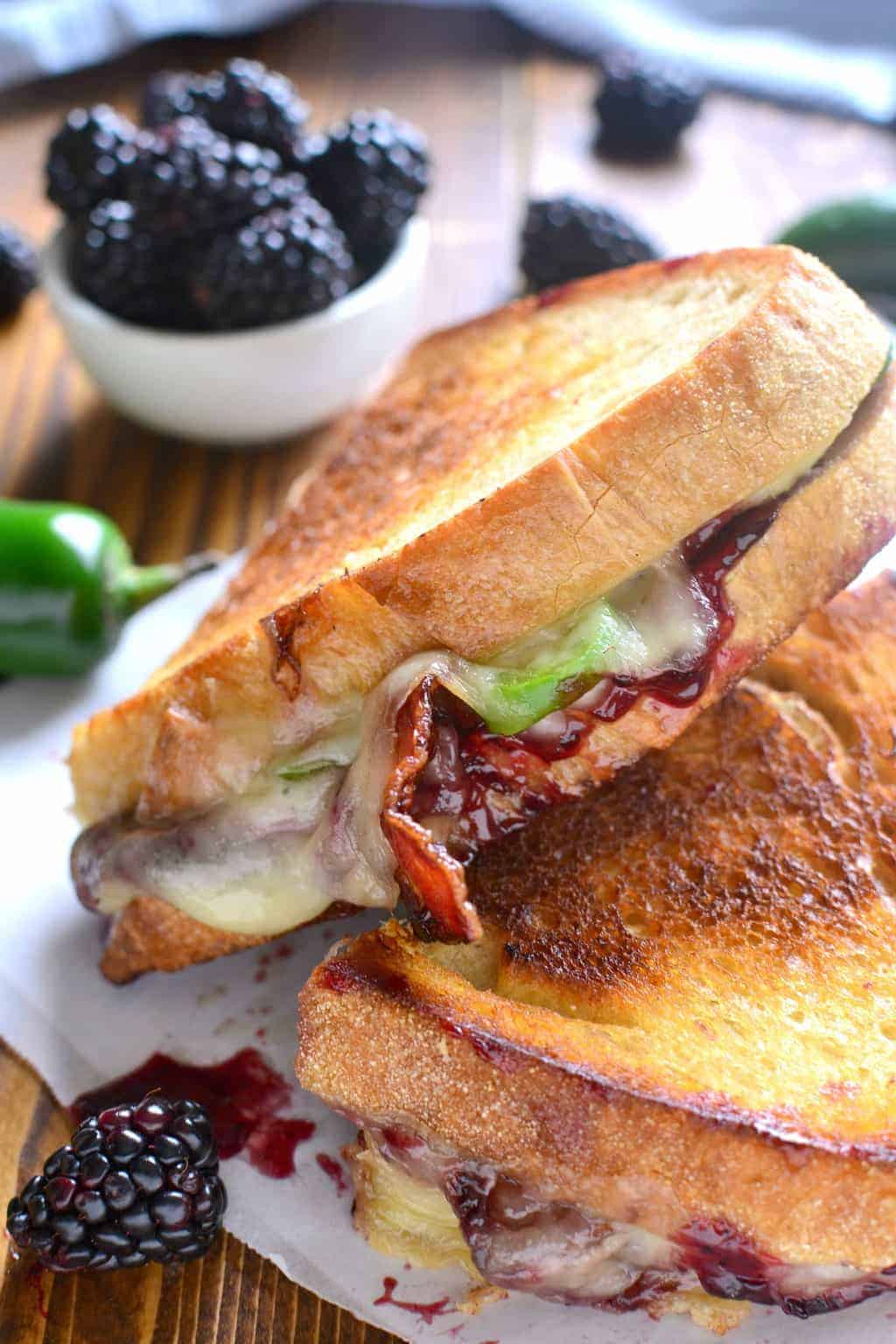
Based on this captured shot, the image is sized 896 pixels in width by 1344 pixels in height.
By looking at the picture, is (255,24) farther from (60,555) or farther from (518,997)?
(518,997)

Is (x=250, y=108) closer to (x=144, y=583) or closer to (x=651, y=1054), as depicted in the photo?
(x=144, y=583)

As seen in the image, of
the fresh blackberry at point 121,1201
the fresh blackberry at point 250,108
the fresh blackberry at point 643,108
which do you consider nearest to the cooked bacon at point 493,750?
the fresh blackberry at point 121,1201

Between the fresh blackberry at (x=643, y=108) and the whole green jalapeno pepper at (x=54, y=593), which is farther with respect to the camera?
the fresh blackberry at (x=643, y=108)

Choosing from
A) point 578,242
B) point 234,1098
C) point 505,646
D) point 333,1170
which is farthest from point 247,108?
point 333,1170

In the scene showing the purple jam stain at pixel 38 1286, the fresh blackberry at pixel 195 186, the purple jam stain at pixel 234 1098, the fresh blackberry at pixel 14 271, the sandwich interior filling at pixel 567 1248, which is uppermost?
the fresh blackberry at pixel 195 186

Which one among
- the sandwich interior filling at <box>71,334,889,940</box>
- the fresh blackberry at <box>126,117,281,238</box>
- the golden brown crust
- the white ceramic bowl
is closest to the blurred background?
the white ceramic bowl

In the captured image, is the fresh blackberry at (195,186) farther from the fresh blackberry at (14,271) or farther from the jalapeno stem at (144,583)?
the fresh blackberry at (14,271)

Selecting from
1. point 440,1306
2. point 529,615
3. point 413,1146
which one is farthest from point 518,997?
point 529,615
